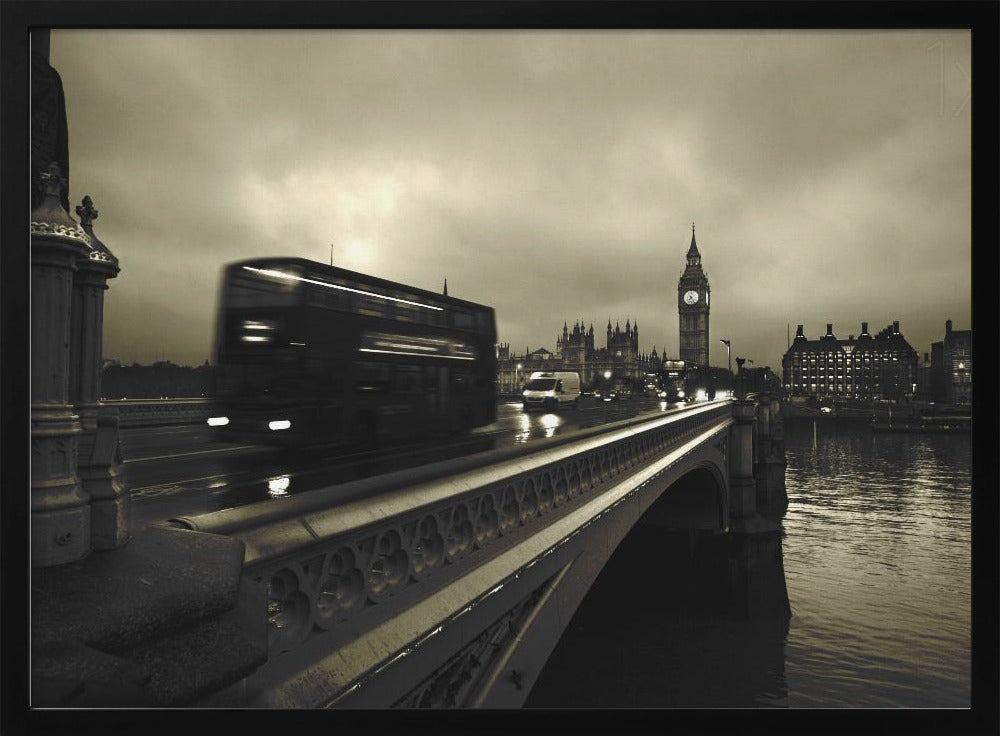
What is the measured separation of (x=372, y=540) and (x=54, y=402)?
1.46 meters

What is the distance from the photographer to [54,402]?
2.16 m

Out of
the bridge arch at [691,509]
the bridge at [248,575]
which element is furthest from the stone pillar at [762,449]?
the bridge at [248,575]

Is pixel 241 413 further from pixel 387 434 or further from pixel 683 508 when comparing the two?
pixel 683 508

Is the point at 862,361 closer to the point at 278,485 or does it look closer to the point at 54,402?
the point at 278,485

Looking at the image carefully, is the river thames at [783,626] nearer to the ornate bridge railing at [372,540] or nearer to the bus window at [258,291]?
the ornate bridge railing at [372,540]

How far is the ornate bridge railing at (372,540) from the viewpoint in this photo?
257 cm

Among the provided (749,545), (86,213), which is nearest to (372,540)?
(86,213)

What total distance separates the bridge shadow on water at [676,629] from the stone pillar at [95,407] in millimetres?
11593

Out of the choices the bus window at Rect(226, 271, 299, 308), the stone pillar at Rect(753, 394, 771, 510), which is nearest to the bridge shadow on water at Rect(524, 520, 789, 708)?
the stone pillar at Rect(753, 394, 771, 510)

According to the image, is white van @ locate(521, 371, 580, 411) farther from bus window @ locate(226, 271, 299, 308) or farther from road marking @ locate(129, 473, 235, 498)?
road marking @ locate(129, 473, 235, 498)
